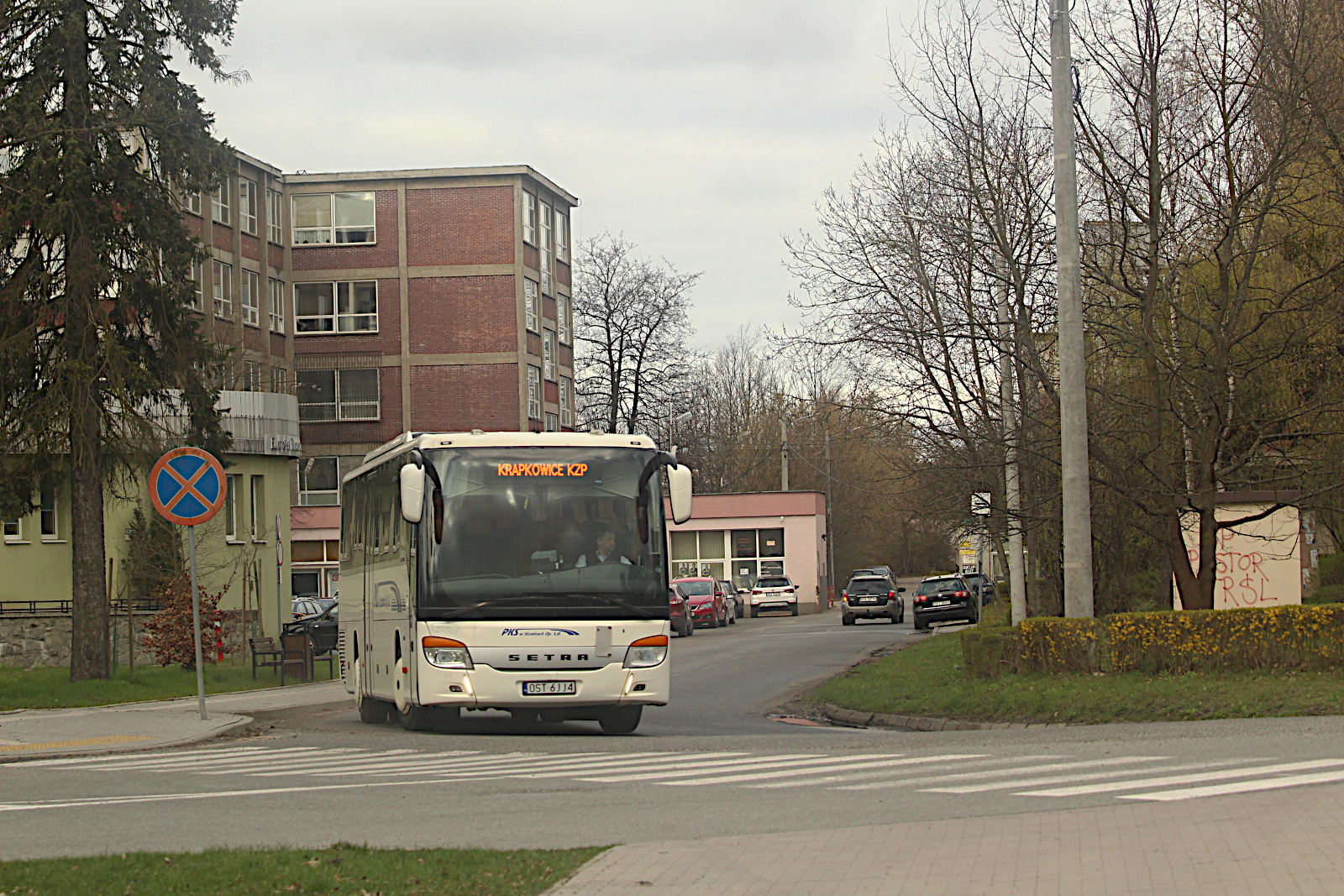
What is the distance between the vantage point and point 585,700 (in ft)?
52.1

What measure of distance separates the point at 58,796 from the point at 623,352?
59.9 m

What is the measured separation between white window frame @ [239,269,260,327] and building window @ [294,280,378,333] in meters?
2.64

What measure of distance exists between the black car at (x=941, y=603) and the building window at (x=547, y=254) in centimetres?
2487

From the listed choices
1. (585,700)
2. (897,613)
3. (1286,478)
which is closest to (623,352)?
(897,613)

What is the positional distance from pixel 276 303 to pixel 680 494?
50882mm

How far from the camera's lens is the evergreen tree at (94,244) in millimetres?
23703

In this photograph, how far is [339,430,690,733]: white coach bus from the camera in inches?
617

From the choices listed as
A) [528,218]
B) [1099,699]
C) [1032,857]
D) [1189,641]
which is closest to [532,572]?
[1099,699]

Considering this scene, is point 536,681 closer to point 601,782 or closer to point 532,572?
point 532,572

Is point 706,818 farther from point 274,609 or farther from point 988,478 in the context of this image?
point 274,609

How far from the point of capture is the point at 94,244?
78.5ft

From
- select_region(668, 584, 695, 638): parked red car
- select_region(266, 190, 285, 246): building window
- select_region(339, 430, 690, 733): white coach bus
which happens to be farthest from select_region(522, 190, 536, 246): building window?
select_region(339, 430, 690, 733): white coach bus

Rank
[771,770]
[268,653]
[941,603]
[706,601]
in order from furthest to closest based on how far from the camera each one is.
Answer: [706,601] < [941,603] < [268,653] < [771,770]

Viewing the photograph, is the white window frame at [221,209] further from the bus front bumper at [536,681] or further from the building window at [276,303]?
the bus front bumper at [536,681]
